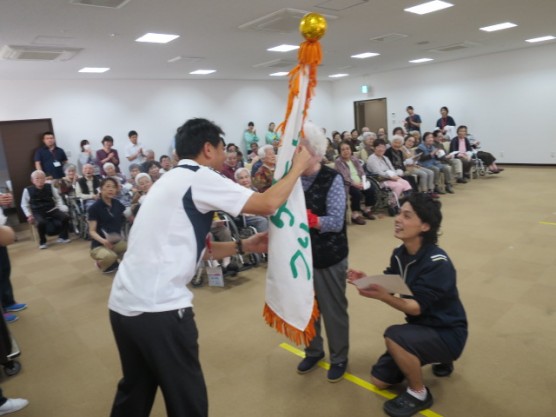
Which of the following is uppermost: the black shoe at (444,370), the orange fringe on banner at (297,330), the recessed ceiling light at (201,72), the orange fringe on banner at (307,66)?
the recessed ceiling light at (201,72)

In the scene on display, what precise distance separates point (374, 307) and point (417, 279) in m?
1.24

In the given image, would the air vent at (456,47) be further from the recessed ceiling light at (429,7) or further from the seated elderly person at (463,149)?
the recessed ceiling light at (429,7)

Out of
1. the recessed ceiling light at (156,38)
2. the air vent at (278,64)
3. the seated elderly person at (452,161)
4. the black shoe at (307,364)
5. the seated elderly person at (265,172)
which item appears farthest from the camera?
the air vent at (278,64)

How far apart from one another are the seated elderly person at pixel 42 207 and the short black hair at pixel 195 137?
17.7ft

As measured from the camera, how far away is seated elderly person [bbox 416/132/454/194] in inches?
299

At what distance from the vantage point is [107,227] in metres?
4.50

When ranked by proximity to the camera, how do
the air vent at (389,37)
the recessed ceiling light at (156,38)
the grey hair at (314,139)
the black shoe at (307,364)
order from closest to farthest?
the grey hair at (314,139)
the black shoe at (307,364)
the recessed ceiling light at (156,38)
the air vent at (389,37)

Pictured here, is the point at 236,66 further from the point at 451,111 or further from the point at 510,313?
the point at 510,313

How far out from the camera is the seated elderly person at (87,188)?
20.7 ft

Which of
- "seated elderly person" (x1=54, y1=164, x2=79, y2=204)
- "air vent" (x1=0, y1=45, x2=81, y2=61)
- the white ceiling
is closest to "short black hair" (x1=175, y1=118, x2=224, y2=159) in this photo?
the white ceiling

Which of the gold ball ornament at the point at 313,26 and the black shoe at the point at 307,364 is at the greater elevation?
the gold ball ornament at the point at 313,26

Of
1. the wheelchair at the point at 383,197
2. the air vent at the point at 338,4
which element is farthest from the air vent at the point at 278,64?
the air vent at the point at 338,4

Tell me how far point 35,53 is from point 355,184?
17.3 ft

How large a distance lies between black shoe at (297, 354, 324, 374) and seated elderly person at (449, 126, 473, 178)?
721 centimetres
